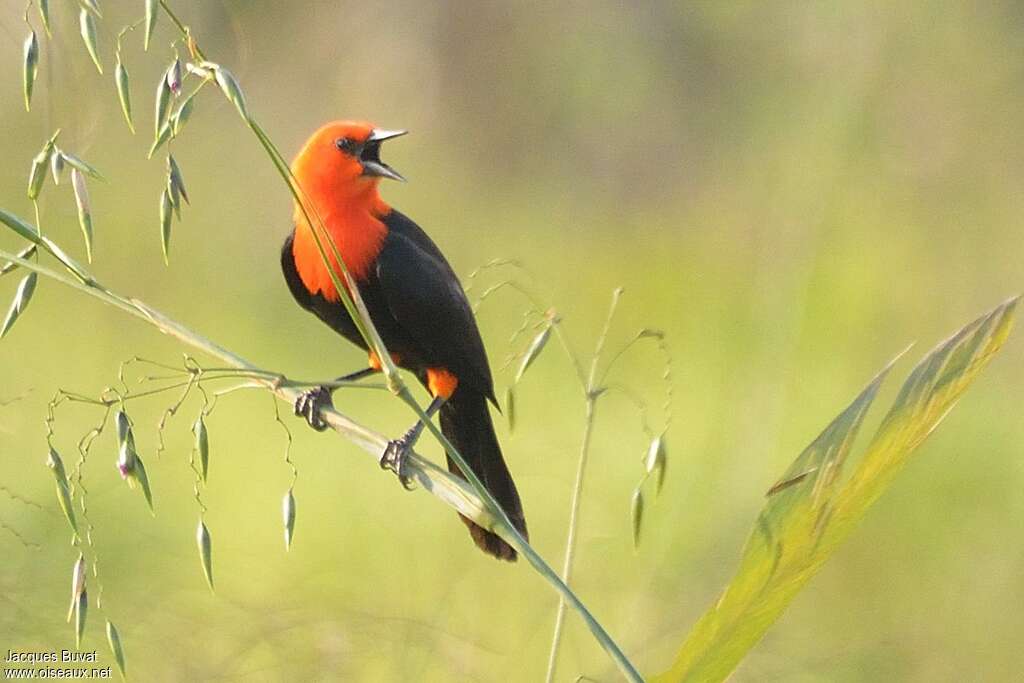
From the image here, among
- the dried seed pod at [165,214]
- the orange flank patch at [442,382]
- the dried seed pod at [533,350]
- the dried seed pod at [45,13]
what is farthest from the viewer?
the orange flank patch at [442,382]

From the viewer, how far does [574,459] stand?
9.43 feet

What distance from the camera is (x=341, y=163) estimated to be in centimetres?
137

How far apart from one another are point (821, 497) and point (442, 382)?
2.48ft

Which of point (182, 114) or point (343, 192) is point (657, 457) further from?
point (343, 192)

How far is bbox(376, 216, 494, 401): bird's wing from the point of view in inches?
53.9

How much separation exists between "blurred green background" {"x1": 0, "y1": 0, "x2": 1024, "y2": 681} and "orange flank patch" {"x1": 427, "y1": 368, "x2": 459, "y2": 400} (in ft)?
0.84

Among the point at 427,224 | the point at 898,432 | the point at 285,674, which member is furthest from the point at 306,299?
the point at 427,224

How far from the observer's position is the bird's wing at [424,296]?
1.37 metres

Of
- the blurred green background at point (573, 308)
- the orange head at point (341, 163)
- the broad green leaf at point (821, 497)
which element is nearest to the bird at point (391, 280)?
the orange head at point (341, 163)

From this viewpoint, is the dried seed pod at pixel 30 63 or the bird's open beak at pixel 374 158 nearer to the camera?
the dried seed pod at pixel 30 63

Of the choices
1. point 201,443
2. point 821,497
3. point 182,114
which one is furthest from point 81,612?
point 821,497

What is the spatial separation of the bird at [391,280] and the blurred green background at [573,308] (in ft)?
0.76

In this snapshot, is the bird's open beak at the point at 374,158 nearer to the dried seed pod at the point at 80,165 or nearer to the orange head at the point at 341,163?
the orange head at the point at 341,163

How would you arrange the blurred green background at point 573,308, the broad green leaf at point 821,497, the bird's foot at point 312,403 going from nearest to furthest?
the broad green leaf at point 821,497 < the bird's foot at point 312,403 < the blurred green background at point 573,308
